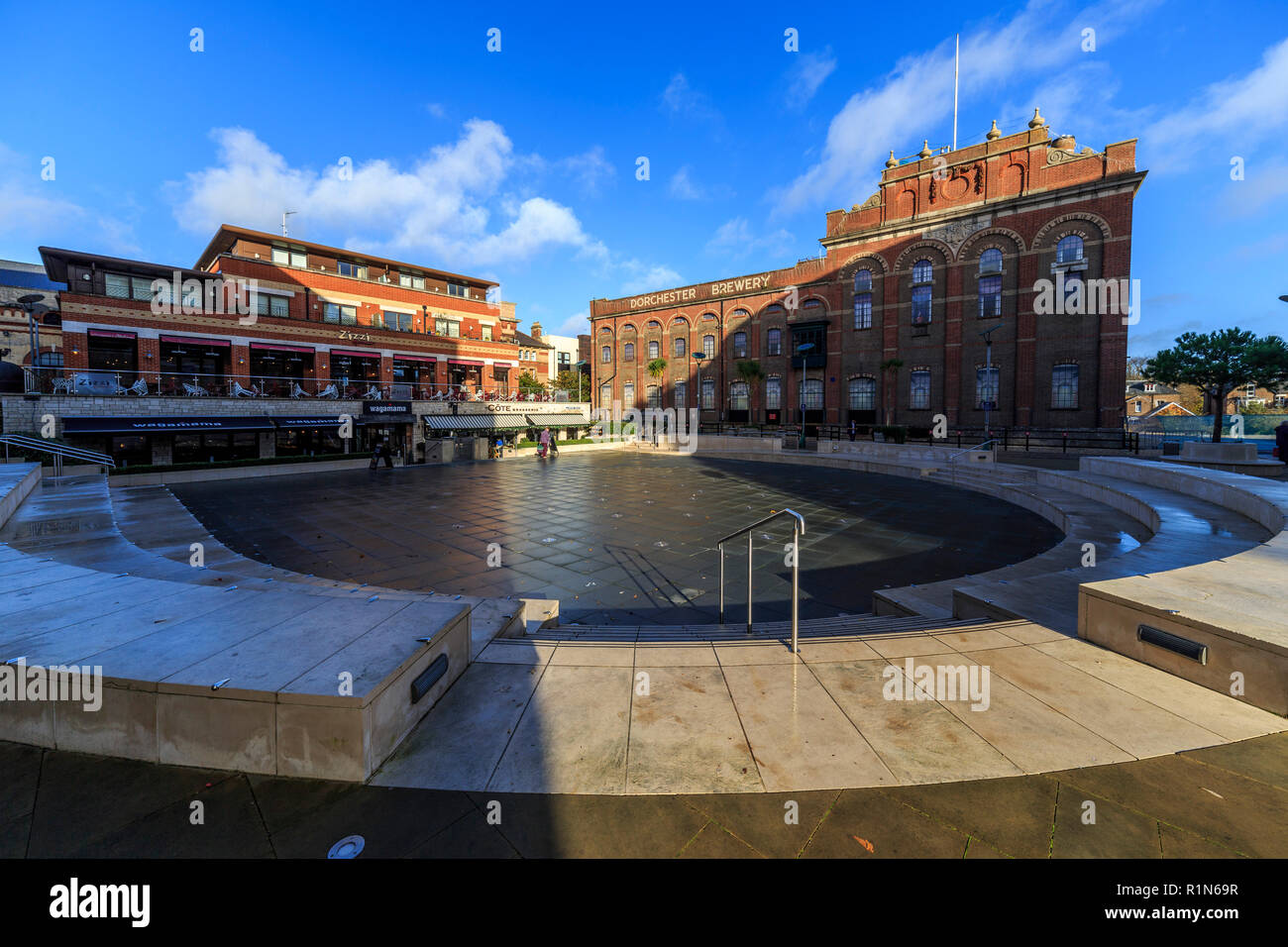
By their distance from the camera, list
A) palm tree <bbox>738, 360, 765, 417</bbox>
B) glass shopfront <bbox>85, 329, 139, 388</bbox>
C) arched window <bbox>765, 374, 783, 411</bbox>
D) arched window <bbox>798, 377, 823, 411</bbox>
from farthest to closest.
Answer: arched window <bbox>765, 374, 783, 411</bbox> → palm tree <bbox>738, 360, 765, 417</bbox> → arched window <bbox>798, 377, 823, 411</bbox> → glass shopfront <bbox>85, 329, 139, 388</bbox>

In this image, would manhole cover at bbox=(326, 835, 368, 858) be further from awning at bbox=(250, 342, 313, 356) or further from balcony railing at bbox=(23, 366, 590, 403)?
awning at bbox=(250, 342, 313, 356)

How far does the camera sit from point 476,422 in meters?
34.6

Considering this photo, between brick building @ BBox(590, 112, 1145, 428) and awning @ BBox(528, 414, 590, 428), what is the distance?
46.5 feet

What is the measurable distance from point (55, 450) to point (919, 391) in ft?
155

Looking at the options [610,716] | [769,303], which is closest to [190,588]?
[610,716]

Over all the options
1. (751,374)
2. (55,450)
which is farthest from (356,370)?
(751,374)

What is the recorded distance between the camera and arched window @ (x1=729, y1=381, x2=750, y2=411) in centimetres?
4872

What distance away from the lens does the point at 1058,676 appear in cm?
411

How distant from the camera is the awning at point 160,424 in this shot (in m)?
20.9

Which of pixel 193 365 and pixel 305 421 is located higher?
pixel 193 365

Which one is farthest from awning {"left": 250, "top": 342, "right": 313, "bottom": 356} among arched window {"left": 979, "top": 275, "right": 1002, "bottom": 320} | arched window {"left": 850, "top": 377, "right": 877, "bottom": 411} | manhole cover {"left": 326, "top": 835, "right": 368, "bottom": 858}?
arched window {"left": 979, "top": 275, "right": 1002, "bottom": 320}

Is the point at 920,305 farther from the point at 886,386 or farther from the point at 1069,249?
the point at 1069,249

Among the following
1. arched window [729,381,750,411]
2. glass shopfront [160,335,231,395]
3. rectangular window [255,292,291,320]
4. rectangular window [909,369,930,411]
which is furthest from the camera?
arched window [729,381,750,411]
